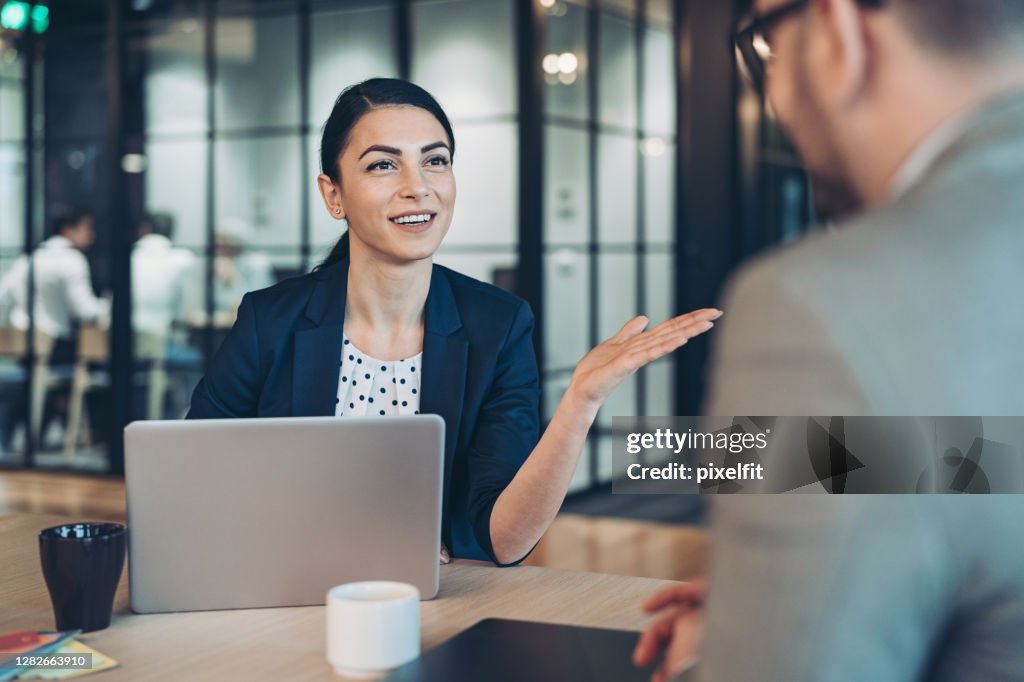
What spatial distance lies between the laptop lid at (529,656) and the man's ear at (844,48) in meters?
0.57

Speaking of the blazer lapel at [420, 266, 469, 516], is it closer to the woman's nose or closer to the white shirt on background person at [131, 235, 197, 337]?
the woman's nose

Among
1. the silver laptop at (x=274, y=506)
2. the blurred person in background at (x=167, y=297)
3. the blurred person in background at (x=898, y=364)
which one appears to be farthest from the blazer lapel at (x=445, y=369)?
the blurred person in background at (x=167, y=297)

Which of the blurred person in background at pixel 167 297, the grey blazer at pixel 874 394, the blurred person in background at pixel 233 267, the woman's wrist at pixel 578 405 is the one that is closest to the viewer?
the grey blazer at pixel 874 394

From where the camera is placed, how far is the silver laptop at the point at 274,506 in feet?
3.85

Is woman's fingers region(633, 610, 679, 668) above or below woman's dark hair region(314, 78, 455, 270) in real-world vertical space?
below

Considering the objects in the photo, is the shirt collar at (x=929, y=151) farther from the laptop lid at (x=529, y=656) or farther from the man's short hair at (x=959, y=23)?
the laptop lid at (x=529, y=656)

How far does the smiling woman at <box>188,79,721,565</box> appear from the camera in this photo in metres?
1.83

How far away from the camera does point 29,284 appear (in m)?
6.24

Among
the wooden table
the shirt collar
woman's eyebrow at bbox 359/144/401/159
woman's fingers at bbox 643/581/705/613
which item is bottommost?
the wooden table

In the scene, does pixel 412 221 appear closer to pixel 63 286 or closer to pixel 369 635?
pixel 369 635

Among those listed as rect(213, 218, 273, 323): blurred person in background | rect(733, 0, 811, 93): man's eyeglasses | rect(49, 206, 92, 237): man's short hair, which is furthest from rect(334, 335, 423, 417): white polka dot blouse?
rect(49, 206, 92, 237): man's short hair

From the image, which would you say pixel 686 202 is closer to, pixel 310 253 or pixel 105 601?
pixel 310 253

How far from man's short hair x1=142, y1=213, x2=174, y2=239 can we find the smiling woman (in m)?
4.26

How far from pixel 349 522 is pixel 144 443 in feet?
0.77
